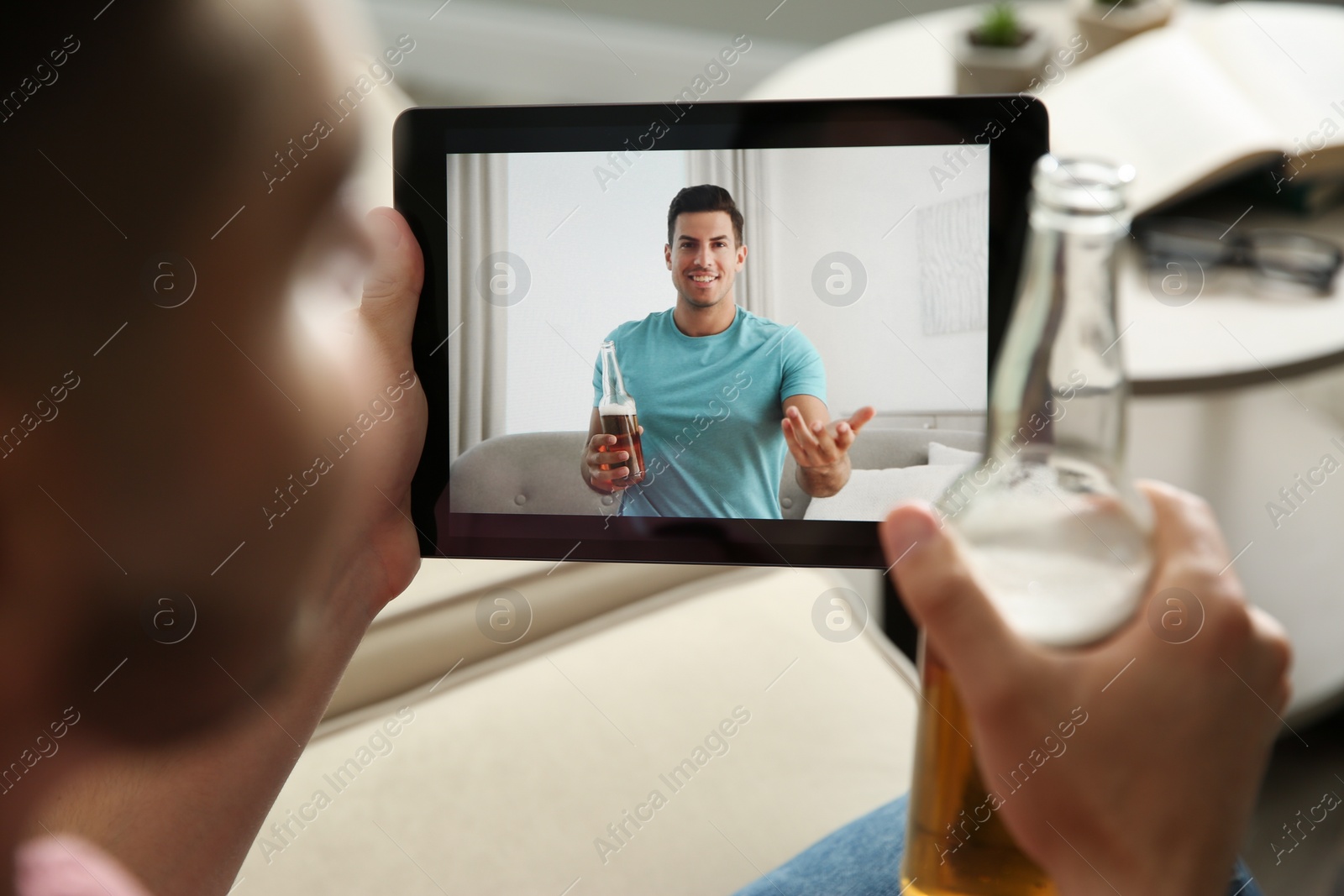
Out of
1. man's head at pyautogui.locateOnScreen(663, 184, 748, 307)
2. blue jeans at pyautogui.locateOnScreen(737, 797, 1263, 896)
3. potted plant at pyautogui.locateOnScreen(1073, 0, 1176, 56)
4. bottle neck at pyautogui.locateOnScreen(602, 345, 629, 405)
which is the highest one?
man's head at pyautogui.locateOnScreen(663, 184, 748, 307)

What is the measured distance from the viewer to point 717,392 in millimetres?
517

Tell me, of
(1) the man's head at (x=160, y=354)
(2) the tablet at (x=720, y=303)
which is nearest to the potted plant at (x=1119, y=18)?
(2) the tablet at (x=720, y=303)

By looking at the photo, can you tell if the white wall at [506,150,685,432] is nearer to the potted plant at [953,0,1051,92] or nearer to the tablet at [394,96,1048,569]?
the tablet at [394,96,1048,569]

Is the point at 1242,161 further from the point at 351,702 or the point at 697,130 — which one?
the point at 351,702

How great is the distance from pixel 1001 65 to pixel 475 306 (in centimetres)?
91

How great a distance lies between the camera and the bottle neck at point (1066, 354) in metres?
0.30

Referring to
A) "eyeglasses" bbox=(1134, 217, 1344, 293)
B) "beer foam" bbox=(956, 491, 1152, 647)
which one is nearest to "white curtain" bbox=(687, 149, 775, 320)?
"beer foam" bbox=(956, 491, 1152, 647)

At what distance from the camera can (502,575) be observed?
866 mm

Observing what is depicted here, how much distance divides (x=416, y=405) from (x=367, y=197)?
0.20 meters

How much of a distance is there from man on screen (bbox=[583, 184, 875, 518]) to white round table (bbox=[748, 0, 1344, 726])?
0.61 m

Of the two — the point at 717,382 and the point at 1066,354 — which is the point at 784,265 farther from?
the point at 1066,354

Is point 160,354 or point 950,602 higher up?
point 160,354

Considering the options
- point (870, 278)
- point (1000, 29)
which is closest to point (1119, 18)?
point (1000, 29)

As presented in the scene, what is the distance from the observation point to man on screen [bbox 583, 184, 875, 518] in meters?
0.51
